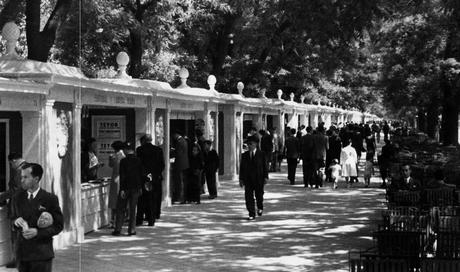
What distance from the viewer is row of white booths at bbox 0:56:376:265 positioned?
10078 millimetres

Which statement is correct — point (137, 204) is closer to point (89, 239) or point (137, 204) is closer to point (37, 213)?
point (89, 239)

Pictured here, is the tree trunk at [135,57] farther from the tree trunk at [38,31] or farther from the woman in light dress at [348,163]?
the tree trunk at [38,31]

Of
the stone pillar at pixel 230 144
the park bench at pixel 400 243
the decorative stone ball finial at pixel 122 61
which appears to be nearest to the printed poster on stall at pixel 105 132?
the decorative stone ball finial at pixel 122 61

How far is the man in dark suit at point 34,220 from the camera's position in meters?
5.99

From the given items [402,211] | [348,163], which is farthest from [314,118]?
[402,211]

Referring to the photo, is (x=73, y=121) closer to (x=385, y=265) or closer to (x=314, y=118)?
(x=385, y=265)

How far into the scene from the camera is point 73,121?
11.7 meters

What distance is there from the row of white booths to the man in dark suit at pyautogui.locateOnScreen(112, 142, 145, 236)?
70 cm

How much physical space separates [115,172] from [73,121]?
1.54m

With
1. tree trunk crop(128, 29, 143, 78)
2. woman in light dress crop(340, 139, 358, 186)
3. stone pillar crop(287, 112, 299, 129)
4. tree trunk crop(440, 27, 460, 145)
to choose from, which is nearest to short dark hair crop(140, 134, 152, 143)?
woman in light dress crop(340, 139, 358, 186)

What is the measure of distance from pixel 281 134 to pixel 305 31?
19.3m

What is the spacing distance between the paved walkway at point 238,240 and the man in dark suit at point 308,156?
2.78 m

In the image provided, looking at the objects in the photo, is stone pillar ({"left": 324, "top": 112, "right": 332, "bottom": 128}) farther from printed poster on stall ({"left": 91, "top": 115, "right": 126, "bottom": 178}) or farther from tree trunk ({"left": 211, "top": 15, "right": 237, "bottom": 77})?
printed poster on stall ({"left": 91, "top": 115, "right": 126, "bottom": 178})

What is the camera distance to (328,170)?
23016 millimetres
